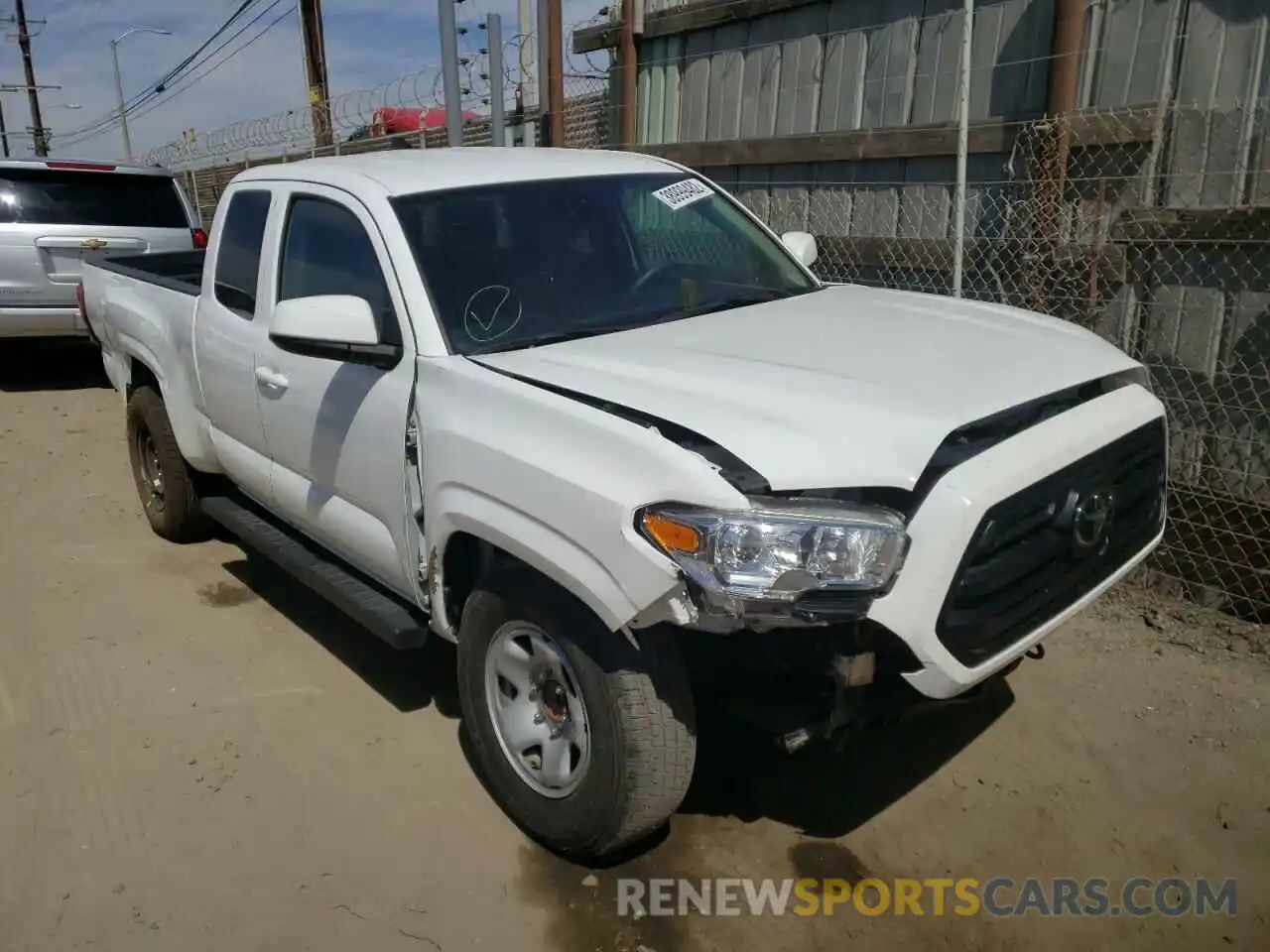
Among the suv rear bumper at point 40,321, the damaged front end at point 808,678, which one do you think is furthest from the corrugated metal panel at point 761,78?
the suv rear bumper at point 40,321

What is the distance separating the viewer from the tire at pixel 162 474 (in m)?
5.23

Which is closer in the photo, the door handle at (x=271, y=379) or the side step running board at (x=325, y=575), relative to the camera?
the side step running board at (x=325, y=575)

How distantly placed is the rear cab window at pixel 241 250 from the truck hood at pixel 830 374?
1.64 metres

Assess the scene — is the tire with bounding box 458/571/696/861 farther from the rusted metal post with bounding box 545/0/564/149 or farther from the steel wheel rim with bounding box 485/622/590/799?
the rusted metal post with bounding box 545/0/564/149

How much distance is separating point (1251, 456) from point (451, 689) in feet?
11.6

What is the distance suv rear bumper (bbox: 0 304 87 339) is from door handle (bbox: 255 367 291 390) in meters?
5.74

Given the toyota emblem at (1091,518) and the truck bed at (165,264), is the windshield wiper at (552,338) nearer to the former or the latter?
the toyota emblem at (1091,518)

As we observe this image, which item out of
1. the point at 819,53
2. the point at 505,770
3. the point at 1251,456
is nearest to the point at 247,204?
the point at 505,770

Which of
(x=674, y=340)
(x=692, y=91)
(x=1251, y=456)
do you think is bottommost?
(x=1251, y=456)

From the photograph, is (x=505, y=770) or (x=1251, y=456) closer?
(x=505, y=770)

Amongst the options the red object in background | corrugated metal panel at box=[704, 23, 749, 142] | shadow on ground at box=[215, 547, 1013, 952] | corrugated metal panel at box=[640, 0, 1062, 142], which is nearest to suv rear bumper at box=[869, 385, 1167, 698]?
shadow on ground at box=[215, 547, 1013, 952]

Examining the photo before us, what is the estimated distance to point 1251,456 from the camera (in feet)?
14.5

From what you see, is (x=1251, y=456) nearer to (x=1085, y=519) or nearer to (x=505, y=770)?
(x=1085, y=519)

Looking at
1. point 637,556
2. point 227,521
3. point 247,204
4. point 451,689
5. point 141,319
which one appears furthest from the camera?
point 141,319
